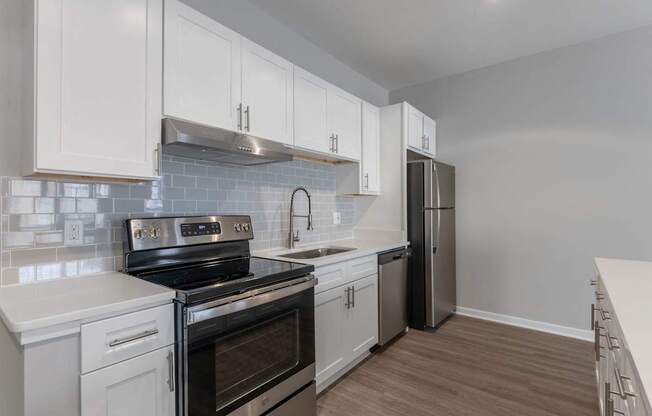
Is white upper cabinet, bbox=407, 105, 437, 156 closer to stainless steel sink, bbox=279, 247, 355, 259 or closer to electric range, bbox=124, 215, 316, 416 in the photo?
stainless steel sink, bbox=279, 247, 355, 259

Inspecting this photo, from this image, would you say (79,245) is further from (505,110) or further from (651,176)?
(651,176)

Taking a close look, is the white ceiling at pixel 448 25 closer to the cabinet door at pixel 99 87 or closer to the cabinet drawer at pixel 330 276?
the cabinet door at pixel 99 87

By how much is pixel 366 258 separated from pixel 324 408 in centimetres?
109

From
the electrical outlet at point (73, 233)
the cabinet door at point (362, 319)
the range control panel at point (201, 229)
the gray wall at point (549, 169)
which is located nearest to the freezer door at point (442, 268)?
the gray wall at point (549, 169)

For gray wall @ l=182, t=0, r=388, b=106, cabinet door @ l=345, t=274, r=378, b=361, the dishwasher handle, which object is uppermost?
gray wall @ l=182, t=0, r=388, b=106

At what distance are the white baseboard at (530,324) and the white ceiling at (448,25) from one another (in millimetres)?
2744

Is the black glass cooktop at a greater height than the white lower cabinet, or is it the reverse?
the black glass cooktop

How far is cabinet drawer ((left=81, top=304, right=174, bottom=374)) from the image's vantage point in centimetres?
109

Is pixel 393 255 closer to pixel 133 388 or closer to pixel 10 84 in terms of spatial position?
pixel 133 388

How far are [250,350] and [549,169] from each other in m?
3.26

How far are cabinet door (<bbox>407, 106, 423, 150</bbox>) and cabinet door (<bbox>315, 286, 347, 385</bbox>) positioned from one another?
180 cm

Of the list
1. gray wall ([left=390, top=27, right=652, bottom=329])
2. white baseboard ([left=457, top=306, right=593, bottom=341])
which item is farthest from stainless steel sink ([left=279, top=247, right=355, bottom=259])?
white baseboard ([left=457, top=306, right=593, bottom=341])

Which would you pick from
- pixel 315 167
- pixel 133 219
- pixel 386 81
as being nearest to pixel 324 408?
pixel 133 219

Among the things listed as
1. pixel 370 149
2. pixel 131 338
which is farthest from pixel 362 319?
pixel 131 338
